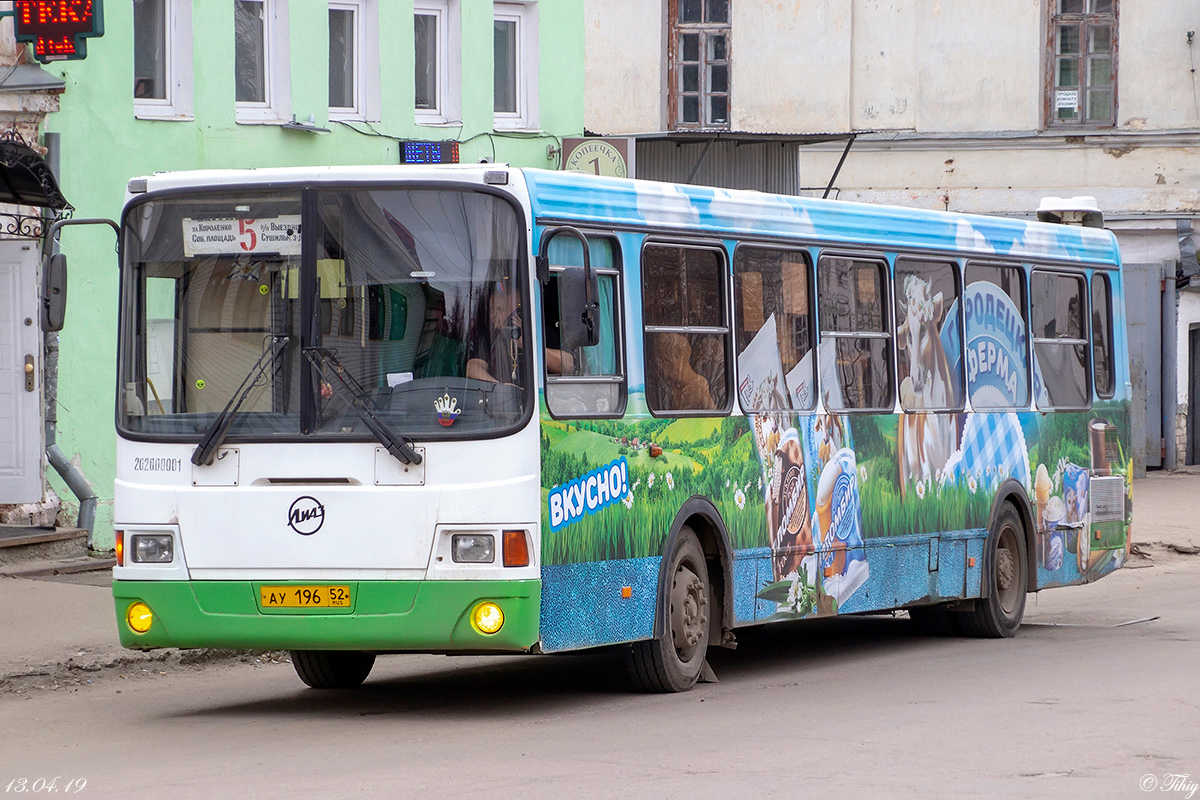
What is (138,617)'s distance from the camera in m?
9.17

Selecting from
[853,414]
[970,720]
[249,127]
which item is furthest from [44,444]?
[970,720]

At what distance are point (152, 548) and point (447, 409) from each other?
1615 mm

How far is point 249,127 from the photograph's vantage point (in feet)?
60.0

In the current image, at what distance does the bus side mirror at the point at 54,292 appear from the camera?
9.19m

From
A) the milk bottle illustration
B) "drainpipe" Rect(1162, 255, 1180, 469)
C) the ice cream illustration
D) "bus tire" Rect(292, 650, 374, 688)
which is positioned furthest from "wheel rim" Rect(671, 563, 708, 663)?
"drainpipe" Rect(1162, 255, 1180, 469)

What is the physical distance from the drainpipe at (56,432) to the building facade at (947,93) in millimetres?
11718

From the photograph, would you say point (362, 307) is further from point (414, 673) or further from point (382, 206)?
point (414, 673)

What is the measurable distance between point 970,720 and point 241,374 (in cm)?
379

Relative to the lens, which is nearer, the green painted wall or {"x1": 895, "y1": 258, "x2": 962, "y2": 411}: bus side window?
{"x1": 895, "y1": 258, "x2": 962, "y2": 411}: bus side window

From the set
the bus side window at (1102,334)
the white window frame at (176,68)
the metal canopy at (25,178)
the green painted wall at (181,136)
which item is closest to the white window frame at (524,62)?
the green painted wall at (181,136)

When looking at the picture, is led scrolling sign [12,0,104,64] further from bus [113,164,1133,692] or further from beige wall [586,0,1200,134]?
beige wall [586,0,1200,134]

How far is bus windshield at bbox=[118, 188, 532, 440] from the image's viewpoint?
29.1ft

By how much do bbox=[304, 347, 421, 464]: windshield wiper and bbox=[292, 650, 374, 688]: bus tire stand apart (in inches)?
80.1

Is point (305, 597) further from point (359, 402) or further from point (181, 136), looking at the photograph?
point (181, 136)
